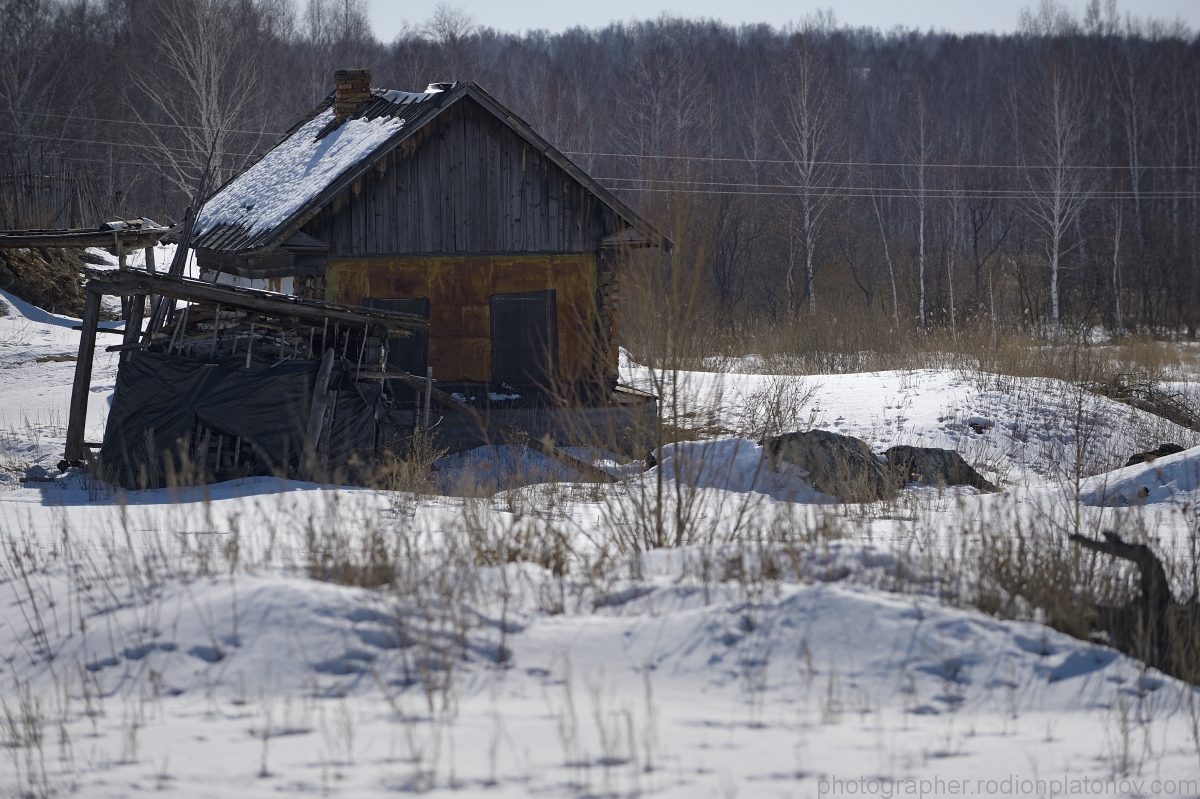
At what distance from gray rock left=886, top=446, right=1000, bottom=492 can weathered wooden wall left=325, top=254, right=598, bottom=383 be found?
4.97m

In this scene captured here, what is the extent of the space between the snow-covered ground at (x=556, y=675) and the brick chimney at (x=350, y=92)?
42.0ft

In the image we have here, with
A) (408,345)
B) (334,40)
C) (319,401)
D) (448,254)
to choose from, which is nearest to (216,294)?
(319,401)

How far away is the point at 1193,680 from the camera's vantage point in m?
4.90

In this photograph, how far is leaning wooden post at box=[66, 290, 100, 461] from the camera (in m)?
11.3

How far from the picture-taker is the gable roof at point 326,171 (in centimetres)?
1420

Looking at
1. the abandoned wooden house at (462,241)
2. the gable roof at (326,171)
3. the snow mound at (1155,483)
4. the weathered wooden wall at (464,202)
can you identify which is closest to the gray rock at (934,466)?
the snow mound at (1155,483)

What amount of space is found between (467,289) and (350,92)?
5.44 m

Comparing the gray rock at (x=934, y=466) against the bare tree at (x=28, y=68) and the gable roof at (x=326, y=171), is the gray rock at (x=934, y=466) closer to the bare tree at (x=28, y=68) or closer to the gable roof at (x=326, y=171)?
the gable roof at (x=326, y=171)

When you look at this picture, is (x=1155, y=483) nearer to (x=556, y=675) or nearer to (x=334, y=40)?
(x=556, y=675)

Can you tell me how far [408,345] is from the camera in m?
15.2

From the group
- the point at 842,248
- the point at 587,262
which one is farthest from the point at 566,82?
the point at 587,262

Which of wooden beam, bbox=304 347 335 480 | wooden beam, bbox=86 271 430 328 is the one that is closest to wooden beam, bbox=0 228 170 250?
wooden beam, bbox=86 271 430 328

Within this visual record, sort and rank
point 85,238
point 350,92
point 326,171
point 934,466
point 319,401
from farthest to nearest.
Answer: point 350,92 < point 326,171 < point 85,238 < point 934,466 < point 319,401

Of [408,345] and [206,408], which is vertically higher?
[408,345]
